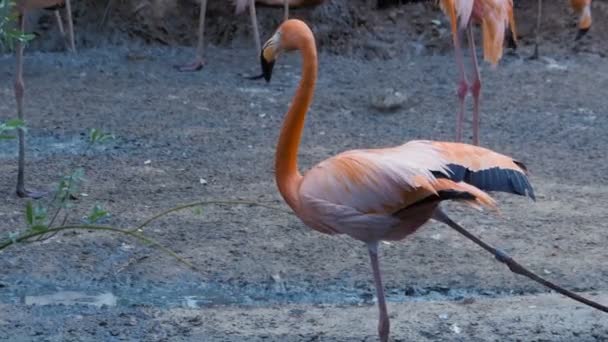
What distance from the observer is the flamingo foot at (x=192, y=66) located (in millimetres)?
8219

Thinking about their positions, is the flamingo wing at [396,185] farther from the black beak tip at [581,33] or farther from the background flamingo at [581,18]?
the black beak tip at [581,33]

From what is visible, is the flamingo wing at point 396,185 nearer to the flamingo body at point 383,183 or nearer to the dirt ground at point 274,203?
the flamingo body at point 383,183

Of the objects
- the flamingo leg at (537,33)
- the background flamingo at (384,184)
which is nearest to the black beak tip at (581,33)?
the flamingo leg at (537,33)

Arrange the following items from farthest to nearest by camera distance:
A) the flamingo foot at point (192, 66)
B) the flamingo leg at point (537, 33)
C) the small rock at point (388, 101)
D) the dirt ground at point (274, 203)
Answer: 1. the flamingo leg at point (537, 33)
2. the flamingo foot at point (192, 66)
3. the small rock at point (388, 101)
4. the dirt ground at point (274, 203)

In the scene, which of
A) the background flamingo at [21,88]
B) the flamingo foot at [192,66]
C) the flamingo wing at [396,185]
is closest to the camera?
the flamingo wing at [396,185]

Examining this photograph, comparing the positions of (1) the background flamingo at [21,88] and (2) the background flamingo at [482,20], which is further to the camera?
(2) the background flamingo at [482,20]

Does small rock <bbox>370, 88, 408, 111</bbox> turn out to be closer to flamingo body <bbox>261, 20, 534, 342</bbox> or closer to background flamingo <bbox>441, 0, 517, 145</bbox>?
background flamingo <bbox>441, 0, 517, 145</bbox>

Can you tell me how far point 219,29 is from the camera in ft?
30.7

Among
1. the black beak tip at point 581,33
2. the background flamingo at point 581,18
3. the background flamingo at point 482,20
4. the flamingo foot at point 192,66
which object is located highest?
the background flamingo at point 482,20

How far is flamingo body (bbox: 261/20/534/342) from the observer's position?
3.12m

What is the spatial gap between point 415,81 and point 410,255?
3.63m

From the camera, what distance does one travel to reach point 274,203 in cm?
505

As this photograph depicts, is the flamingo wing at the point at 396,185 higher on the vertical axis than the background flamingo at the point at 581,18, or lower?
higher

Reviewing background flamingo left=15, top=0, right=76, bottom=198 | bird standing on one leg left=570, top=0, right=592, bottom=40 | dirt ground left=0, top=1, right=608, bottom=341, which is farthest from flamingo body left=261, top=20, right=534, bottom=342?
bird standing on one leg left=570, top=0, right=592, bottom=40
